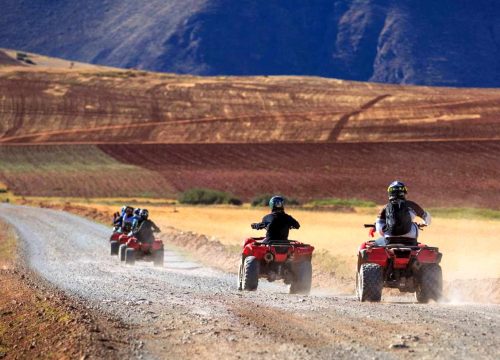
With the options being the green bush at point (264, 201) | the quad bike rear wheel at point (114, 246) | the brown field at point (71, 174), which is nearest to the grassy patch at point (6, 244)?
the quad bike rear wheel at point (114, 246)

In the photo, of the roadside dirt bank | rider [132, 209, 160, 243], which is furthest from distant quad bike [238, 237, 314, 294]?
rider [132, 209, 160, 243]

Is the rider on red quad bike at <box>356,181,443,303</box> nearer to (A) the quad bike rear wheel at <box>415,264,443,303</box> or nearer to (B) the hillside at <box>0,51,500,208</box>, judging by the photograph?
(A) the quad bike rear wheel at <box>415,264,443,303</box>

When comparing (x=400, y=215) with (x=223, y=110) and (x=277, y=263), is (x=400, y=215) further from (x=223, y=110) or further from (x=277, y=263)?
(x=223, y=110)

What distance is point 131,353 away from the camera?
1235 cm

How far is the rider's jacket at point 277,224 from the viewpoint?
20641mm

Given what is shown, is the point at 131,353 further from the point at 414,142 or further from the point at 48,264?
the point at 414,142

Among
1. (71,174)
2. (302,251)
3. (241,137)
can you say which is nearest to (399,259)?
(302,251)

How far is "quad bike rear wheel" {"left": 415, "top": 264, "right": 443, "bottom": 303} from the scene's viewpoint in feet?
59.4

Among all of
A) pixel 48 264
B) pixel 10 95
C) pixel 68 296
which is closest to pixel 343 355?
pixel 68 296

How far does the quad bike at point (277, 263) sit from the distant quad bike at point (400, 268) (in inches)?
89.3

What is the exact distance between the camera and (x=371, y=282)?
59.0 feet

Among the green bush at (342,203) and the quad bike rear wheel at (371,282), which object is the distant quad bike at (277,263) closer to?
the quad bike rear wheel at (371,282)

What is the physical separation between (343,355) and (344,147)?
330ft

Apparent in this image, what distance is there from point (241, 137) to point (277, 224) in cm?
10112
